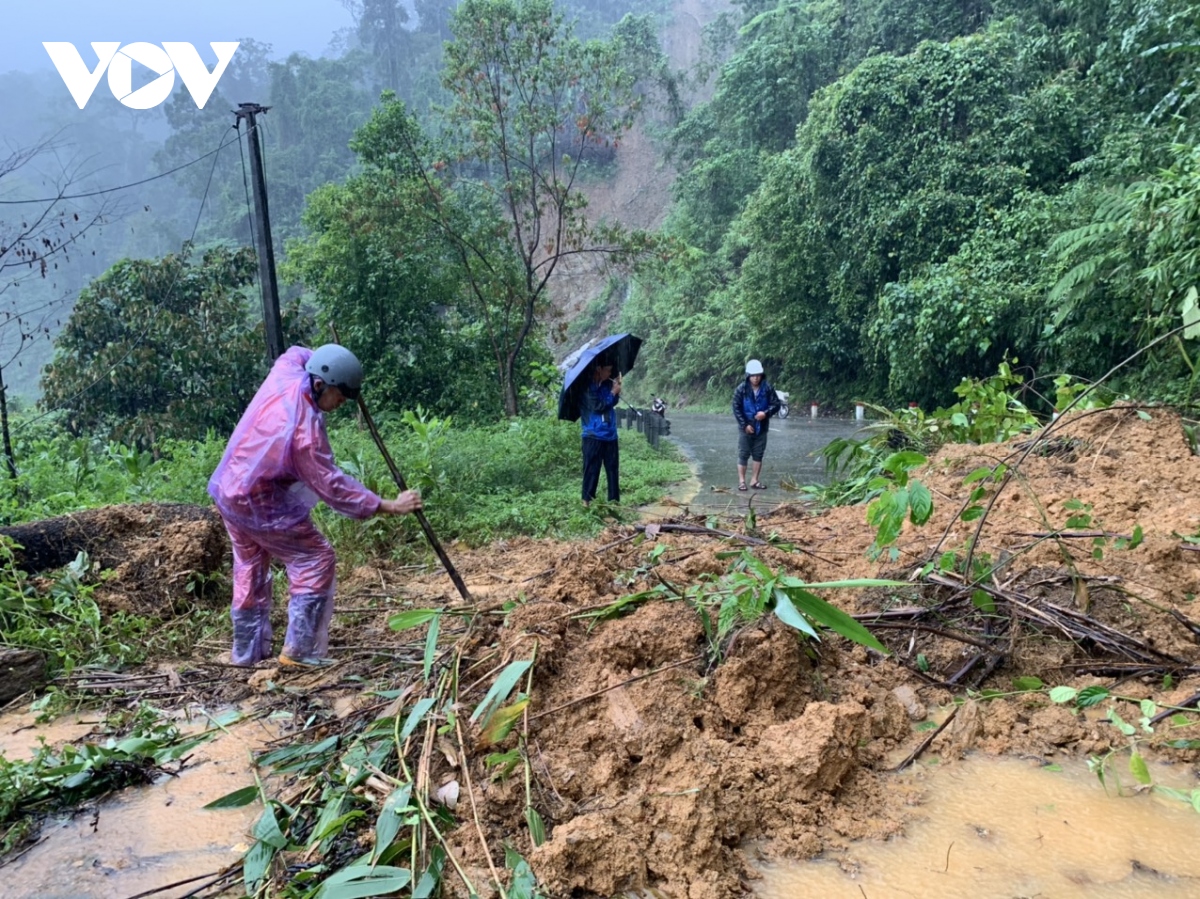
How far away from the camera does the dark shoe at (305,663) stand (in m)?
4.02

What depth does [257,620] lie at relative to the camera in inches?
169

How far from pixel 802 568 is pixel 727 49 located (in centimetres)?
5072

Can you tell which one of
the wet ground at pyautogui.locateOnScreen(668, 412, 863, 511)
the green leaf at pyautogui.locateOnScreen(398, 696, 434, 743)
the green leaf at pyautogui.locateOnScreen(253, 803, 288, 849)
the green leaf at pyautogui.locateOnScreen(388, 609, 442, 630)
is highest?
the green leaf at pyautogui.locateOnScreen(388, 609, 442, 630)

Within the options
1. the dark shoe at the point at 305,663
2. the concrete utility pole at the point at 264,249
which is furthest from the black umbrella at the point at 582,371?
the concrete utility pole at the point at 264,249

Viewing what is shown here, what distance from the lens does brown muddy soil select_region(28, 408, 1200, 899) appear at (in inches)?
90.4

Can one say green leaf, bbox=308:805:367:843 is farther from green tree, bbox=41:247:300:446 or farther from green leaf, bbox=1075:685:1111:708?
green tree, bbox=41:247:300:446

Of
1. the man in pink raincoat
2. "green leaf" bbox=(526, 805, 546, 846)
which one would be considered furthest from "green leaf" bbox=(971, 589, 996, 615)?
the man in pink raincoat

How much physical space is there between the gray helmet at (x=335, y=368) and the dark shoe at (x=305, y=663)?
1.39 meters

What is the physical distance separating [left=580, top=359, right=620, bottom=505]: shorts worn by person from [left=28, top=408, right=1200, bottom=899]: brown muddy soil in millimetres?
3034

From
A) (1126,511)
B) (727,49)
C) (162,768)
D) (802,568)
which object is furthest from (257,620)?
(727,49)

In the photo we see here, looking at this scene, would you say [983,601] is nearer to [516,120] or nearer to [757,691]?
[757,691]

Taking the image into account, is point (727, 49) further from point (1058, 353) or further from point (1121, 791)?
point (1121, 791)

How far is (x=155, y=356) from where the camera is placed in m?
14.1

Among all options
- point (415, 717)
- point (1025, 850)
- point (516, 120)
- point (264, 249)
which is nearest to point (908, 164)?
point (516, 120)
